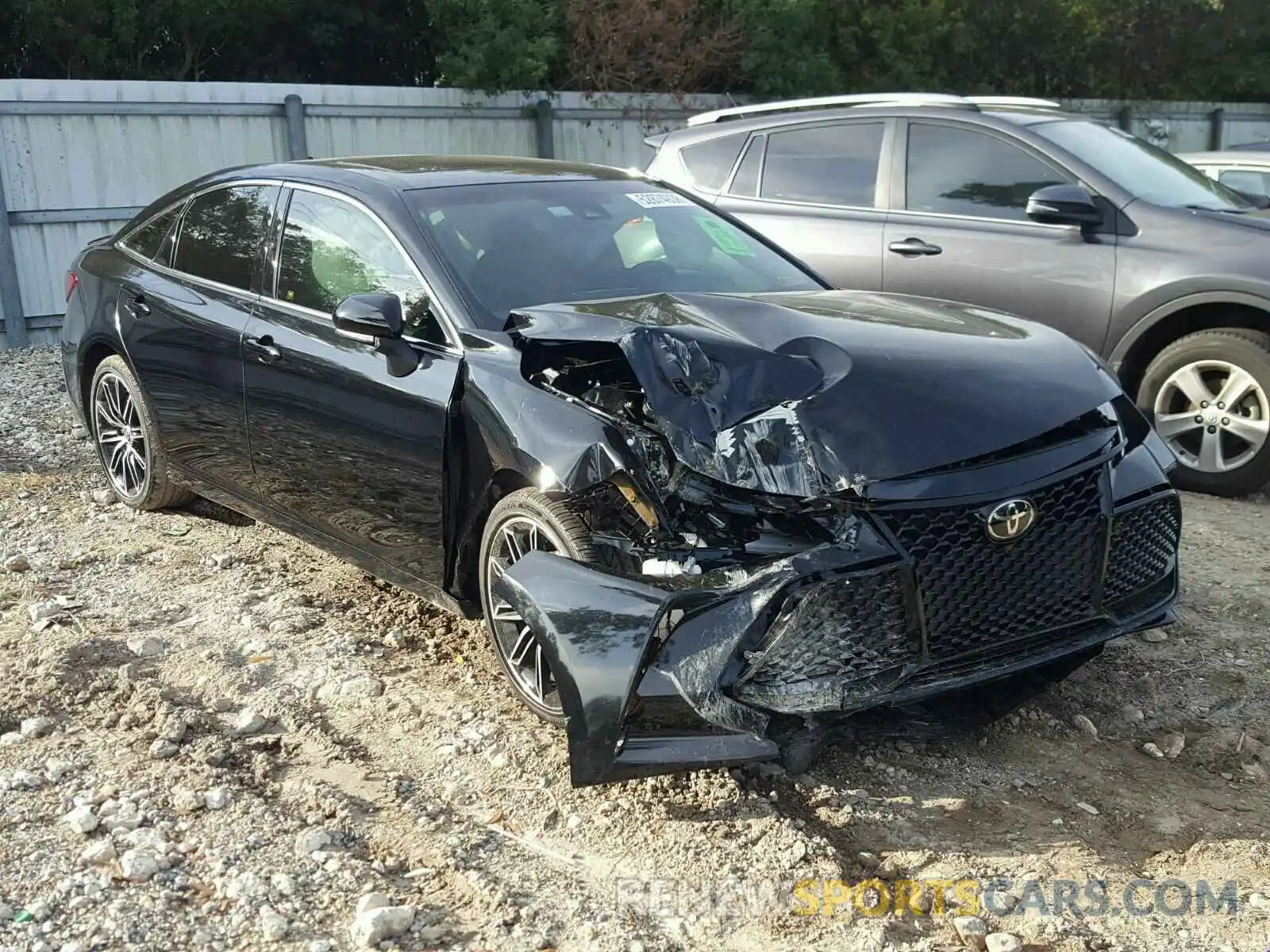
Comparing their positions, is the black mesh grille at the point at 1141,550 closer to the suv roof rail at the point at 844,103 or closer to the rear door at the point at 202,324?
the rear door at the point at 202,324

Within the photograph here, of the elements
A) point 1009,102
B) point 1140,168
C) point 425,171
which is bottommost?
point 1140,168

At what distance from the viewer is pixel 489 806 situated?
340cm

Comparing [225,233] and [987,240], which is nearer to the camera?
Answer: [225,233]

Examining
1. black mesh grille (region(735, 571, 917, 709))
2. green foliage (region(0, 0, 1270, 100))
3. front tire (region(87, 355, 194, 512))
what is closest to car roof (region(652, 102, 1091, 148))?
front tire (region(87, 355, 194, 512))

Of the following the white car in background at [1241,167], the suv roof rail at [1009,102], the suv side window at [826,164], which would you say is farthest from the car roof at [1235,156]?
the suv side window at [826,164]

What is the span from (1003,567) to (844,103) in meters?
4.78

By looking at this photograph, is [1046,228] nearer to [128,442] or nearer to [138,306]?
[138,306]

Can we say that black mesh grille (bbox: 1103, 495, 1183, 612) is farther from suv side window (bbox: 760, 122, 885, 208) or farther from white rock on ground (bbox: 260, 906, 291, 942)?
suv side window (bbox: 760, 122, 885, 208)

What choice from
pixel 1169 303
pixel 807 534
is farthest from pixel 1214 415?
pixel 807 534

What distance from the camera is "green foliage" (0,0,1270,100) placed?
13.0 meters

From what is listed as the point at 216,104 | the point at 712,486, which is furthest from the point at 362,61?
the point at 712,486

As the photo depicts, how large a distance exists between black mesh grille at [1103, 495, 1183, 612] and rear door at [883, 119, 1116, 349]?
275 cm

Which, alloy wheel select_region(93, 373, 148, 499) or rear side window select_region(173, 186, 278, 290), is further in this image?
alloy wheel select_region(93, 373, 148, 499)

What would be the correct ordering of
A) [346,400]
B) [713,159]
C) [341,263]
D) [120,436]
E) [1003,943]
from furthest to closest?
[713,159] → [120,436] → [341,263] → [346,400] → [1003,943]
